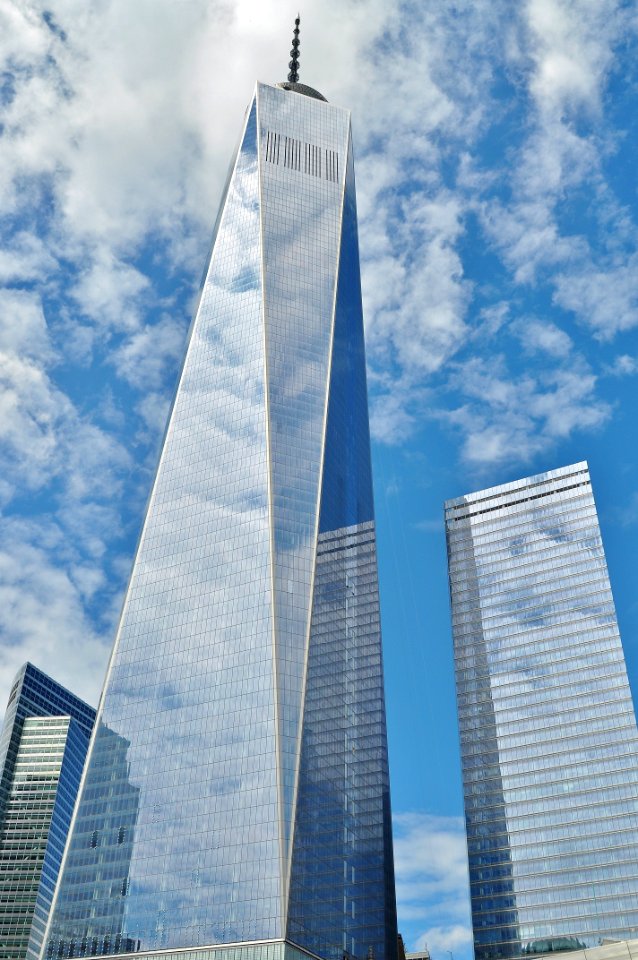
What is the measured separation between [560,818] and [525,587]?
1528 inches

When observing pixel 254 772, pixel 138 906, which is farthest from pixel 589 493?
pixel 138 906

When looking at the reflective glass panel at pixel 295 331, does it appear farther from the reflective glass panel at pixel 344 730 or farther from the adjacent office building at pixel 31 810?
the adjacent office building at pixel 31 810

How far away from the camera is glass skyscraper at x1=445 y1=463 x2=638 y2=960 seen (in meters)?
132

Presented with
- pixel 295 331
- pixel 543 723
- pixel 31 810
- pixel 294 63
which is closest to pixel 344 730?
pixel 543 723

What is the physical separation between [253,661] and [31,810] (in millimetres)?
98177

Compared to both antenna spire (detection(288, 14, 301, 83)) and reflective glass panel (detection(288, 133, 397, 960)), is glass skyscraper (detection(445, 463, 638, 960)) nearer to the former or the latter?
reflective glass panel (detection(288, 133, 397, 960))

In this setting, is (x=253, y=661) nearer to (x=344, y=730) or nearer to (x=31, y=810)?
(x=344, y=730)

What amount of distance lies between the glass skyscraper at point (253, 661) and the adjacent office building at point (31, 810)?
78036 mm

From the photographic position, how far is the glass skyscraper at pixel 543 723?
433 ft

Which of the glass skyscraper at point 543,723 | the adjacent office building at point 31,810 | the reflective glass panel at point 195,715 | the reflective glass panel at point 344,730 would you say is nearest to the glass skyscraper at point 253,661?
the reflective glass panel at point 195,715

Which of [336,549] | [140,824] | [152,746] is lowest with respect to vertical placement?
[140,824]

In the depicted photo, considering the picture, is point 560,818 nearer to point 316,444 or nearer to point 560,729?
point 560,729

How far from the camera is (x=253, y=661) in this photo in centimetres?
10706

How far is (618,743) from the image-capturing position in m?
140
